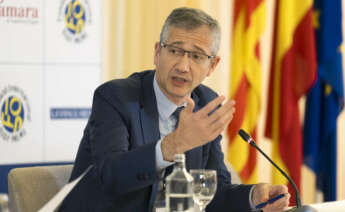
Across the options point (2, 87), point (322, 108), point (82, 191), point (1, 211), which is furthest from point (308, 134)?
point (1, 211)

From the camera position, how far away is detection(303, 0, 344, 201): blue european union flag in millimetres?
4172

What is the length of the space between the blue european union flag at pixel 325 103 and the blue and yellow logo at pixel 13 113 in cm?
222

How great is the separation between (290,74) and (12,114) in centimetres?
214

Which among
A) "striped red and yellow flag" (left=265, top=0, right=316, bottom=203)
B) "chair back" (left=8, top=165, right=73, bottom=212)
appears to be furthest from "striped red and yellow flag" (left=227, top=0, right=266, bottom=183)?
"chair back" (left=8, top=165, right=73, bottom=212)

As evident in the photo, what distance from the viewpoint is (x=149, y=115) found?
2.07 metres

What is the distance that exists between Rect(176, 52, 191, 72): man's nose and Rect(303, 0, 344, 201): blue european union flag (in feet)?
7.87

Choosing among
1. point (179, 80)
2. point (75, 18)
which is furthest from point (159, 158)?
point (75, 18)

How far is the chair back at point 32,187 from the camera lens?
1.93 m

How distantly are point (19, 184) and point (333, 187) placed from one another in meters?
3.00

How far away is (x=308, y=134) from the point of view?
432 centimetres

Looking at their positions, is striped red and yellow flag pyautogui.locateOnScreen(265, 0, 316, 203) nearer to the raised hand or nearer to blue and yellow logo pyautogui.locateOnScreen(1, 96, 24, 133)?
blue and yellow logo pyautogui.locateOnScreen(1, 96, 24, 133)

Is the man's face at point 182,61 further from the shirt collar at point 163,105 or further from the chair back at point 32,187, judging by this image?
the chair back at point 32,187

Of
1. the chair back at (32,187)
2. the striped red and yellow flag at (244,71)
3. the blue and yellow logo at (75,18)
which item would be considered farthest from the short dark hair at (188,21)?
the striped red and yellow flag at (244,71)

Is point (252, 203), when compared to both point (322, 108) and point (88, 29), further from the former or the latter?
point (322, 108)
